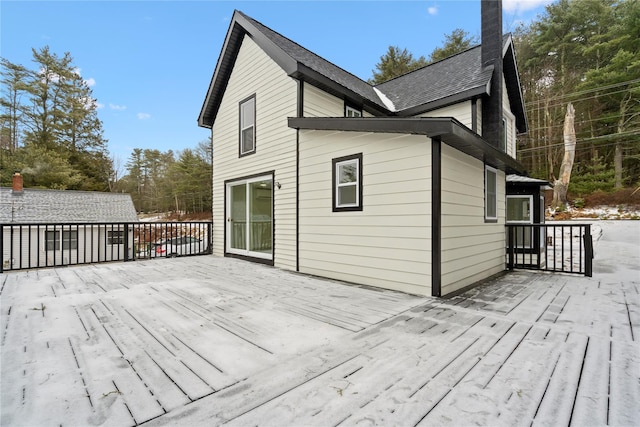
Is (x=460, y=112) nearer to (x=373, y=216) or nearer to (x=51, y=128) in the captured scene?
(x=373, y=216)

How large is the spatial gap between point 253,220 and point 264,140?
6.57ft

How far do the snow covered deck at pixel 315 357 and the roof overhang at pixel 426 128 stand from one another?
2.11 meters

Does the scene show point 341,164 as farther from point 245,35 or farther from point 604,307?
point 245,35

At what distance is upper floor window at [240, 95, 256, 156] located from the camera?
6775 mm

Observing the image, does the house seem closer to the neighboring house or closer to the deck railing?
the deck railing

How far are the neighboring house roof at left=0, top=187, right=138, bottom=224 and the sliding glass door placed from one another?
11.5m

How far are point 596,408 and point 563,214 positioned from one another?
16.5 m

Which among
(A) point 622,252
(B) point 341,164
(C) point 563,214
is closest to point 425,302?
(B) point 341,164

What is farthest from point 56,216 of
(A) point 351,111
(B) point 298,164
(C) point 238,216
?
(A) point 351,111

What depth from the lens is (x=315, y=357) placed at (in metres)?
2.02

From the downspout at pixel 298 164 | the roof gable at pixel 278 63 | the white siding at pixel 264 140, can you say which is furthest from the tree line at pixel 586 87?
the white siding at pixel 264 140

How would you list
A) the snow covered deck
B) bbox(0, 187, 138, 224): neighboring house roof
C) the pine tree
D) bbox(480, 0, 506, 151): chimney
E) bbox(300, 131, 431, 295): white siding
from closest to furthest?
the snow covered deck → bbox(300, 131, 431, 295): white siding → bbox(480, 0, 506, 151): chimney → bbox(0, 187, 138, 224): neighboring house roof → the pine tree

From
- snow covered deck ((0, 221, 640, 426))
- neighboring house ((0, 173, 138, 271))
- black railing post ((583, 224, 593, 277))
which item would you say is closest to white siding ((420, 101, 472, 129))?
black railing post ((583, 224, 593, 277))

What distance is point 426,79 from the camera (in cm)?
811
